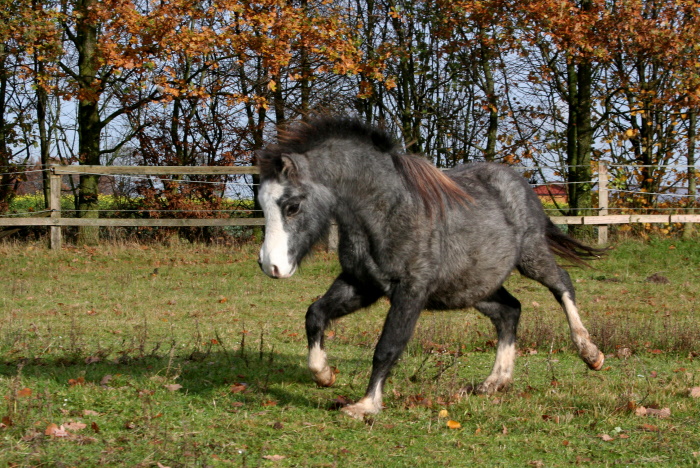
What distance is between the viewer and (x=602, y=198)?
1748 cm

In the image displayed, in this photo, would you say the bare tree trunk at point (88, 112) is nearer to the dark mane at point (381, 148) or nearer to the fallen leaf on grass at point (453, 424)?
the dark mane at point (381, 148)

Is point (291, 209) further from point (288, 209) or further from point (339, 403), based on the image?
point (339, 403)

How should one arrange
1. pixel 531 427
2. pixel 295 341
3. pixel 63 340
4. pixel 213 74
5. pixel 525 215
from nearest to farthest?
pixel 531 427
pixel 525 215
pixel 63 340
pixel 295 341
pixel 213 74

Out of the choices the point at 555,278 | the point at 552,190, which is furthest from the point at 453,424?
the point at 552,190

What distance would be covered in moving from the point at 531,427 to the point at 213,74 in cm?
1727

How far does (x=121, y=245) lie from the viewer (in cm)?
1639

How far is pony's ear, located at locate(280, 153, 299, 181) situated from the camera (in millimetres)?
5008

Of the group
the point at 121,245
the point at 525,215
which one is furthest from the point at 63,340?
the point at 121,245

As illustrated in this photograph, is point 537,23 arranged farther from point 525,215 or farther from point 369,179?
point 369,179

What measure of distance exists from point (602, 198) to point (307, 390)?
1328 cm

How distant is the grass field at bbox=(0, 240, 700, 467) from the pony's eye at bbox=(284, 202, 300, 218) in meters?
1.35

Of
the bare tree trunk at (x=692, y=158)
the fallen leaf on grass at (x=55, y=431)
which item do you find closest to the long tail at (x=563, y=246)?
the fallen leaf on grass at (x=55, y=431)

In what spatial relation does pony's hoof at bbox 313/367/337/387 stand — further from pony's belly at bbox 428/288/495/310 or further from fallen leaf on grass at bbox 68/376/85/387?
fallen leaf on grass at bbox 68/376/85/387

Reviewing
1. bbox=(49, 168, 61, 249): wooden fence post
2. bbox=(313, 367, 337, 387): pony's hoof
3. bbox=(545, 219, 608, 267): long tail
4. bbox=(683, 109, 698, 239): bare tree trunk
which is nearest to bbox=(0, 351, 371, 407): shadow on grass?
bbox=(313, 367, 337, 387): pony's hoof
